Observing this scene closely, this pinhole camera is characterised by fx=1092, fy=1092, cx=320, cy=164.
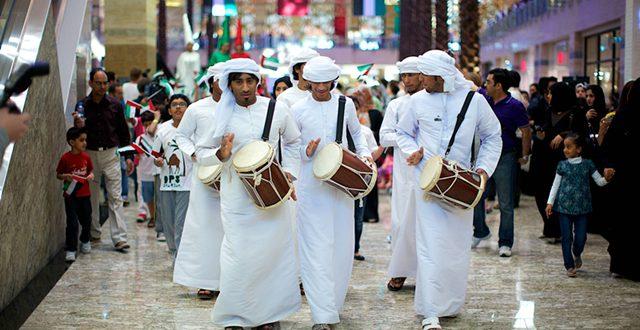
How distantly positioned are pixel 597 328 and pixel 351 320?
1.79m

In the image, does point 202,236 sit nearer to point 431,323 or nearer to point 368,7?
point 431,323

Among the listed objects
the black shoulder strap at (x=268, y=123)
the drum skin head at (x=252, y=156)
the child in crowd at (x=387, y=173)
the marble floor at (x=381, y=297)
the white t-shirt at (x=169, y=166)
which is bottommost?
the marble floor at (x=381, y=297)

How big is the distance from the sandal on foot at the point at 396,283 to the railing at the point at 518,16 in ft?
49.0

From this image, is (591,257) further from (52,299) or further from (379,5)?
(379,5)

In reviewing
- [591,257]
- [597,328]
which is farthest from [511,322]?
[591,257]

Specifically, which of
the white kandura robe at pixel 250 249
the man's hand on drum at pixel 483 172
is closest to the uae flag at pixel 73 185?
the white kandura robe at pixel 250 249

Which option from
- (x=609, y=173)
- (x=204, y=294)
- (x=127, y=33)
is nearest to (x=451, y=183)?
(x=204, y=294)

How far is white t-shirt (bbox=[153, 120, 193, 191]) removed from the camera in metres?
10.5

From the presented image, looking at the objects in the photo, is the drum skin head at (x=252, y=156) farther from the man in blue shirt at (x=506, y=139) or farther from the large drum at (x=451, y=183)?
the man in blue shirt at (x=506, y=139)

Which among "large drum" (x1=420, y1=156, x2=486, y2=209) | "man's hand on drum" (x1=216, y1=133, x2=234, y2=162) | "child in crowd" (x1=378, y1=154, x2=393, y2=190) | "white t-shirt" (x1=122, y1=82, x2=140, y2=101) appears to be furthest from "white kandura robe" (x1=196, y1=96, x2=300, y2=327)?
"child in crowd" (x1=378, y1=154, x2=393, y2=190)

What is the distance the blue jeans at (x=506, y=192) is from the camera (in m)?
11.4

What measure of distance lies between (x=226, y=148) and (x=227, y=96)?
1.29 feet

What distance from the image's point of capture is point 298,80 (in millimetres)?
9820

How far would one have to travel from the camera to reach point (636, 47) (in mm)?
13375
